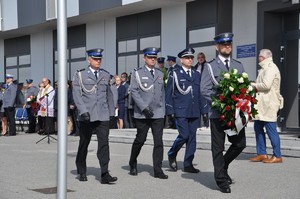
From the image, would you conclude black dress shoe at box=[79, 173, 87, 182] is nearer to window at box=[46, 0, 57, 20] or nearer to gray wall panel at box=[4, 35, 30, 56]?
window at box=[46, 0, 57, 20]

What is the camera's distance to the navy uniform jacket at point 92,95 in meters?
8.30

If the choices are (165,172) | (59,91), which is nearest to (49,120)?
(165,172)

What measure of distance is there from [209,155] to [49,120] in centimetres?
787

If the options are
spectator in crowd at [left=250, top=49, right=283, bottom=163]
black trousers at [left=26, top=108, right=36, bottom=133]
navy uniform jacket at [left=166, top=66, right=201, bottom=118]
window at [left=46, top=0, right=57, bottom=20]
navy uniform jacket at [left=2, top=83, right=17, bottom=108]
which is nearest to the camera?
navy uniform jacket at [left=166, top=66, right=201, bottom=118]

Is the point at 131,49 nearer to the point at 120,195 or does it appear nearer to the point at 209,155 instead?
the point at 209,155

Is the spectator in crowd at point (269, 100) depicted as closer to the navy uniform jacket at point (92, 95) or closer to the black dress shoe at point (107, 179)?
the navy uniform jacket at point (92, 95)

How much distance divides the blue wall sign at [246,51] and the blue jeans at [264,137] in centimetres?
558

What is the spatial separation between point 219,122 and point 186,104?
5.34 ft

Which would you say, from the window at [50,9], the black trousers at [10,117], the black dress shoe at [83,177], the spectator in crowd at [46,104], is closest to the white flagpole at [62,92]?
the black dress shoe at [83,177]

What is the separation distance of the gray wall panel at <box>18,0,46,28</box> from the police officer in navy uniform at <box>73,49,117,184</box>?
15.8 m

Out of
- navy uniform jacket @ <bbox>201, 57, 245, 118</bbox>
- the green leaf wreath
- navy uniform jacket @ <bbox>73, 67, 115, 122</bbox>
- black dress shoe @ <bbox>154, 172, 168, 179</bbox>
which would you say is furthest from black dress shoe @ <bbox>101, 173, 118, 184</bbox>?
the green leaf wreath

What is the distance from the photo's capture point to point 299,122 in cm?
1458

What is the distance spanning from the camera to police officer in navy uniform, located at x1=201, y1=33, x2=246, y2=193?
7.31m

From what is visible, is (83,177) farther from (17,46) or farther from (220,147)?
(17,46)
